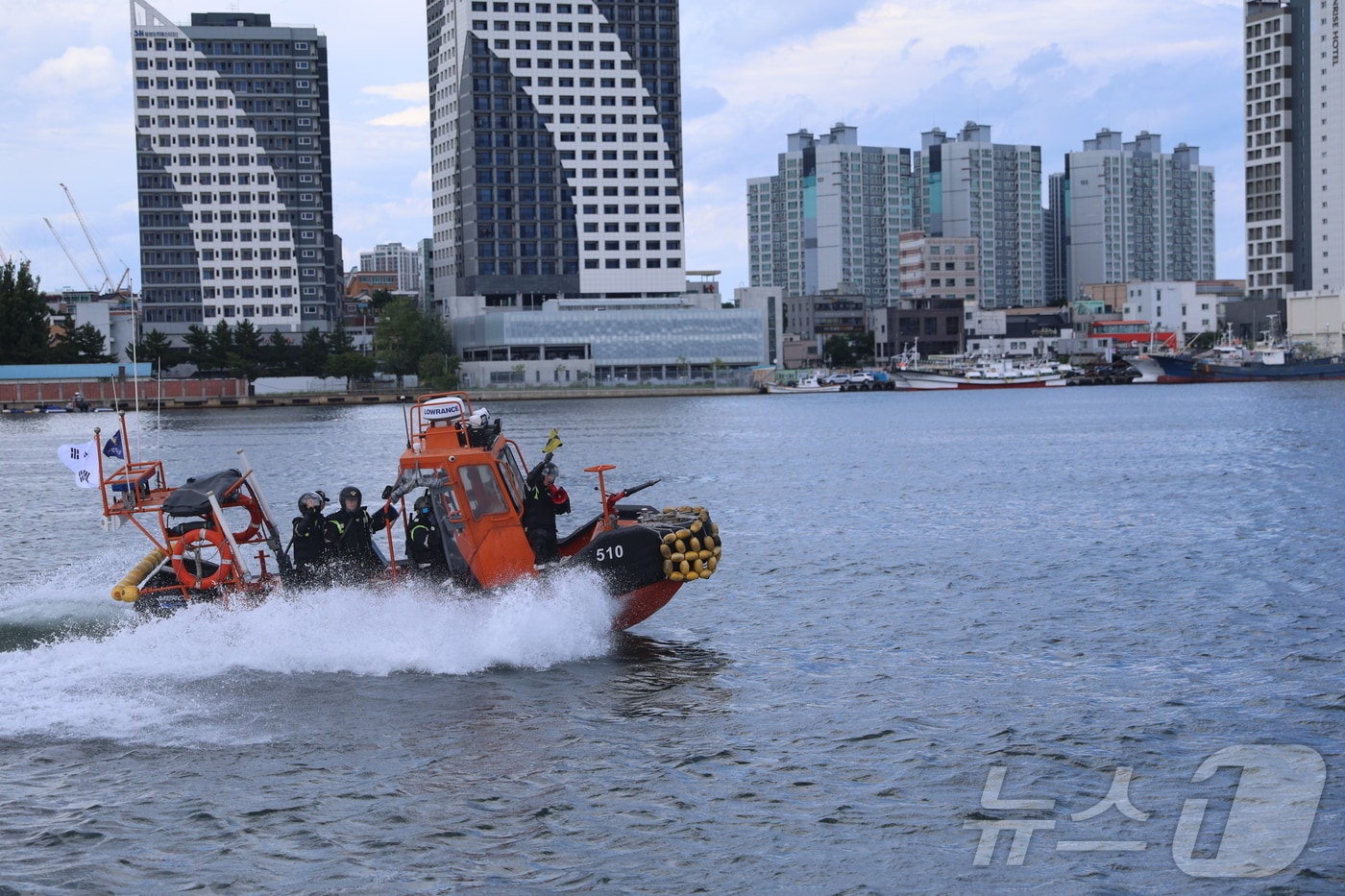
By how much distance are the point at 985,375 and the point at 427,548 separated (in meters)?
168

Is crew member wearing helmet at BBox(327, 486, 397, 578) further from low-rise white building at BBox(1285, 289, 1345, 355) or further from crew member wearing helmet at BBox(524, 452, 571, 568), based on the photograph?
low-rise white building at BBox(1285, 289, 1345, 355)

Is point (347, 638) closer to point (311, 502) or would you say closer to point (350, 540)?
point (350, 540)

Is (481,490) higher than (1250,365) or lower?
higher

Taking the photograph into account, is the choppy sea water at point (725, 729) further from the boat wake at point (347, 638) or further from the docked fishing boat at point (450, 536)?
the docked fishing boat at point (450, 536)

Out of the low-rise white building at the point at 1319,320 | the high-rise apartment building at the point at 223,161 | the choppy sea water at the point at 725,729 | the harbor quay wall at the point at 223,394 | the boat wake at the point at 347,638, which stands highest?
the high-rise apartment building at the point at 223,161

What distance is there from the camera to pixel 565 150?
188m

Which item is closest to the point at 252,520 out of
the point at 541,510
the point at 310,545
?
the point at 310,545

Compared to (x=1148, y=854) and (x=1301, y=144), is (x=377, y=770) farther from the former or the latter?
(x=1301, y=144)

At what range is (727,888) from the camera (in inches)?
482

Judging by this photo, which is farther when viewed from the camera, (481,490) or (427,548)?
(427,548)

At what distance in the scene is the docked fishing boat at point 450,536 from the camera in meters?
19.5

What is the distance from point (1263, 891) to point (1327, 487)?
124 ft

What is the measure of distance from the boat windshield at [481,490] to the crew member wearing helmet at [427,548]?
0.78 metres

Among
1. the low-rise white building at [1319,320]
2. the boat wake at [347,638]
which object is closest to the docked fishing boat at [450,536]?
the boat wake at [347,638]
